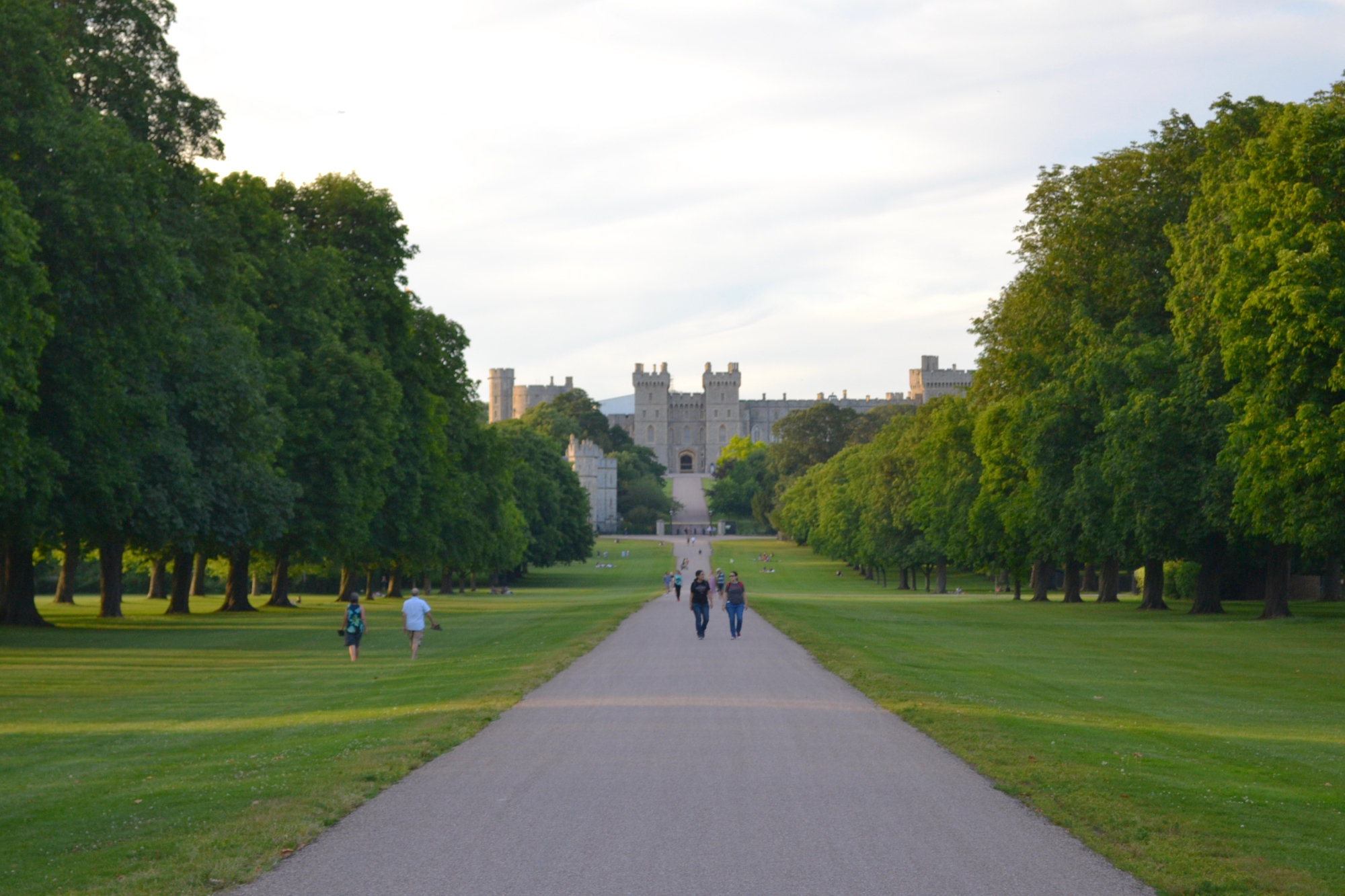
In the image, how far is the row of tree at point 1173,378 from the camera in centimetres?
2458

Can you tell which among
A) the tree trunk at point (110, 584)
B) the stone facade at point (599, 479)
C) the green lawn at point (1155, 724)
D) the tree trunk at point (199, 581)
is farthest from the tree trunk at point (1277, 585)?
the stone facade at point (599, 479)

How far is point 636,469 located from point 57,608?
110533 millimetres

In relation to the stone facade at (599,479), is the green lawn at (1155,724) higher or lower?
lower

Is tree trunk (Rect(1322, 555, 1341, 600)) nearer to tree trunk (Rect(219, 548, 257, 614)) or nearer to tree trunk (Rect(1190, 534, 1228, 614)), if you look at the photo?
tree trunk (Rect(1190, 534, 1228, 614))

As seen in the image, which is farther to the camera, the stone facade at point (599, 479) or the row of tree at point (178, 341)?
the stone facade at point (599, 479)

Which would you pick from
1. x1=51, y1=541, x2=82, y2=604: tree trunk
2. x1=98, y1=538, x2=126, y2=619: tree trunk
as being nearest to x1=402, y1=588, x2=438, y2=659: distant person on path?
x1=98, y1=538, x2=126, y2=619: tree trunk

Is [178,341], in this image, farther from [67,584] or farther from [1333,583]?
[1333,583]

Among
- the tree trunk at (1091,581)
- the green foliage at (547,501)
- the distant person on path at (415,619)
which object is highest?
the green foliage at (547,501)

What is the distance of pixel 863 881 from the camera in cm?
673

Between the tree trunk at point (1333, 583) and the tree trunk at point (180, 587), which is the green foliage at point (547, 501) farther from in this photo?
the tree trunk at point (1333, 583)

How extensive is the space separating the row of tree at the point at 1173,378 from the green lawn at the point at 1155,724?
322 cm

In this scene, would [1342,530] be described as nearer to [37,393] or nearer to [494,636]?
[494,636]

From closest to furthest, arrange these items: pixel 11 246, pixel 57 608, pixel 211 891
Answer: pixel 211 891
pixel 11 246
pixel 57 608


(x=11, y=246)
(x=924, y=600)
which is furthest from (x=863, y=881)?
(x=924, y=600)
